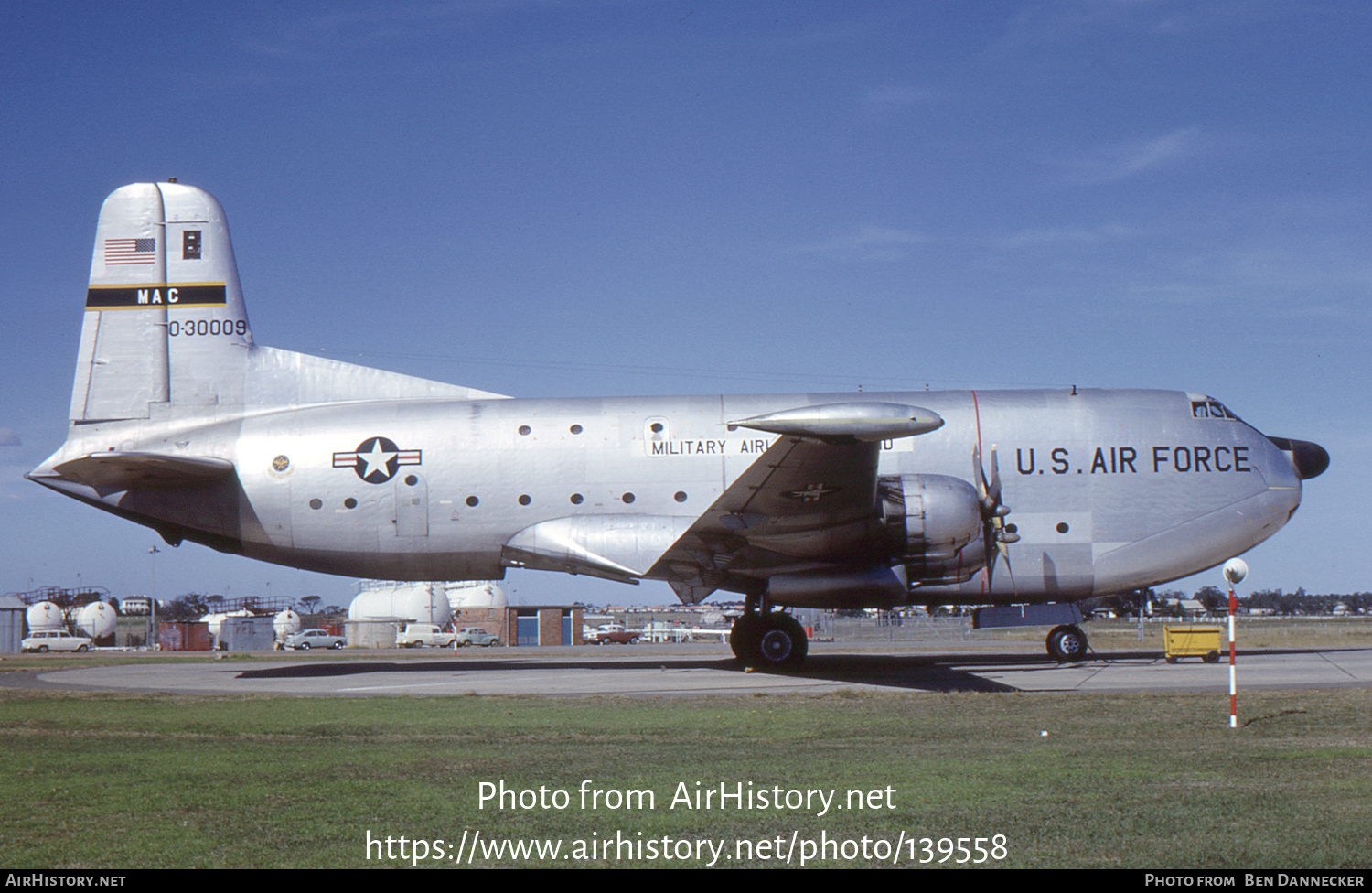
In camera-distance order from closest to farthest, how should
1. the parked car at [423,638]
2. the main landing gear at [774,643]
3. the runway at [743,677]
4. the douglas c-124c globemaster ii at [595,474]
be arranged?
1. the runway at [743,677]
2. the main landing gear at [774,643]
3. the douglas c-124c globemaster ii at [595,474]
4. the parked car at [423,638]

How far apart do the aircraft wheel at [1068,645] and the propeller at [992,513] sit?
1.85m

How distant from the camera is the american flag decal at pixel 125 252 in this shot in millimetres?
21891

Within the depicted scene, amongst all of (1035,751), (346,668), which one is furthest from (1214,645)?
(346,668)

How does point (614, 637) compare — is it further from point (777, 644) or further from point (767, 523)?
point (767, 523)

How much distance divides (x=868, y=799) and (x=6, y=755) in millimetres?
8012

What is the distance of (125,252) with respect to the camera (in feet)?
71.9

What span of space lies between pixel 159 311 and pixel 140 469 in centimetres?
383

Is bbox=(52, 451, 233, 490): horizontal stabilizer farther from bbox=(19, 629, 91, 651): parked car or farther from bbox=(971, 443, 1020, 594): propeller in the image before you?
bbox=(19, 629, 91, 651): parked car

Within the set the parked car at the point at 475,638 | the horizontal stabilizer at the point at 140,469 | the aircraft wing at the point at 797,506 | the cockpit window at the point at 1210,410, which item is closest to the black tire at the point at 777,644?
the aircraft wing at the point at 797,506

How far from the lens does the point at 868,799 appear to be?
7.26m

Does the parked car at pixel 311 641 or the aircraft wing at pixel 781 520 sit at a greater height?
the aircraft wing at pixel 781 520

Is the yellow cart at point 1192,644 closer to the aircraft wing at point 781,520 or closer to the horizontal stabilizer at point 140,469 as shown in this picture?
the aircraft wing at point 781,520

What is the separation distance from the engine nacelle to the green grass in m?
3.59
